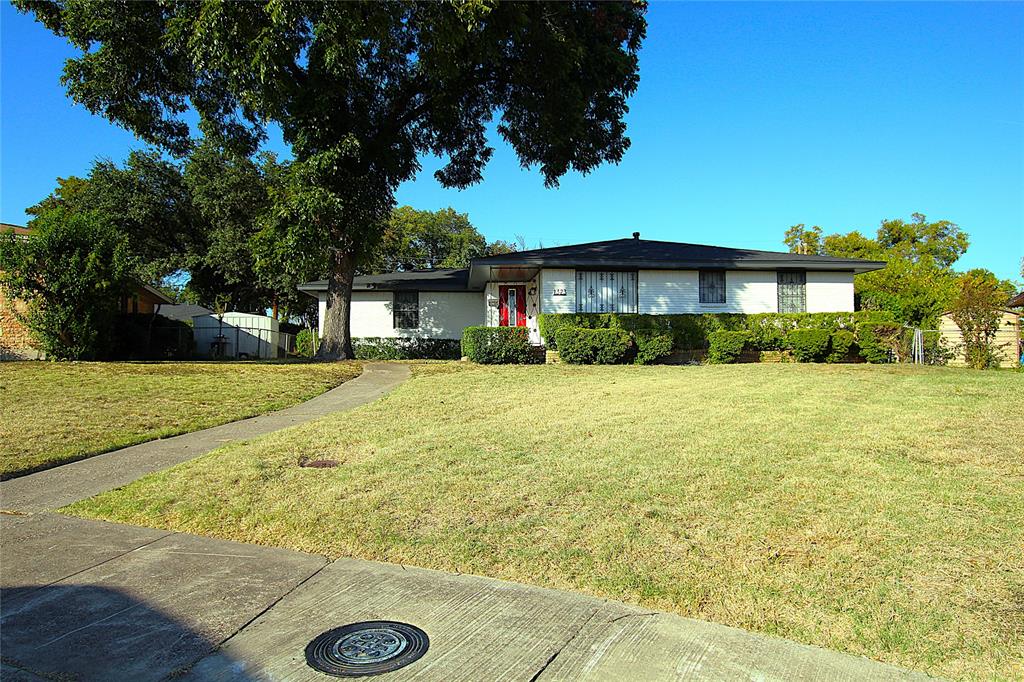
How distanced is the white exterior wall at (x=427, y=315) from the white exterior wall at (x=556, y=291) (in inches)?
239

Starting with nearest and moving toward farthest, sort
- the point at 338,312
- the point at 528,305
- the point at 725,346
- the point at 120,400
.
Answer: the point at 120,400, the point at 725,346, the point at 338,312, the point at 528,305

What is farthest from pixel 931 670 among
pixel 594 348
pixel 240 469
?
pixel 594 348

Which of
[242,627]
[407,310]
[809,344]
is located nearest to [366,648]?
[242,627]

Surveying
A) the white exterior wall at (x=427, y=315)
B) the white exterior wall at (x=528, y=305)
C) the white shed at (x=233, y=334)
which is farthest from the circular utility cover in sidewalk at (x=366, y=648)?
the white shed at (x=233, y=334)

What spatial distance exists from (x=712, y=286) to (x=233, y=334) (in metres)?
19.0

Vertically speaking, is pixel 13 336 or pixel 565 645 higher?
pixel 13 336

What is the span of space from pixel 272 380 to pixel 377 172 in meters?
7.88

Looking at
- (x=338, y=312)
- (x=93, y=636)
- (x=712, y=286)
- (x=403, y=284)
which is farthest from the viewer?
(x=403, y=284)

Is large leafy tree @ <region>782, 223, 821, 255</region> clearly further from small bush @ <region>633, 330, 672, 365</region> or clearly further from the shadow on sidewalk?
the shadow on sidewalk

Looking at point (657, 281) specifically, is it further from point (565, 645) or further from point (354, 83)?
→ point (565, 645)

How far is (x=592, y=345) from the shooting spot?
17.6m

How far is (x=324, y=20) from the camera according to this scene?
46.5ft

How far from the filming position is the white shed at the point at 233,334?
27016 mm

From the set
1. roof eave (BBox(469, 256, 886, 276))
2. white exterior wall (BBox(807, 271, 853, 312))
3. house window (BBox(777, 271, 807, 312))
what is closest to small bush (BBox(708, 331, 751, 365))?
roof eave (BBox(469, 256, 886, 276))
